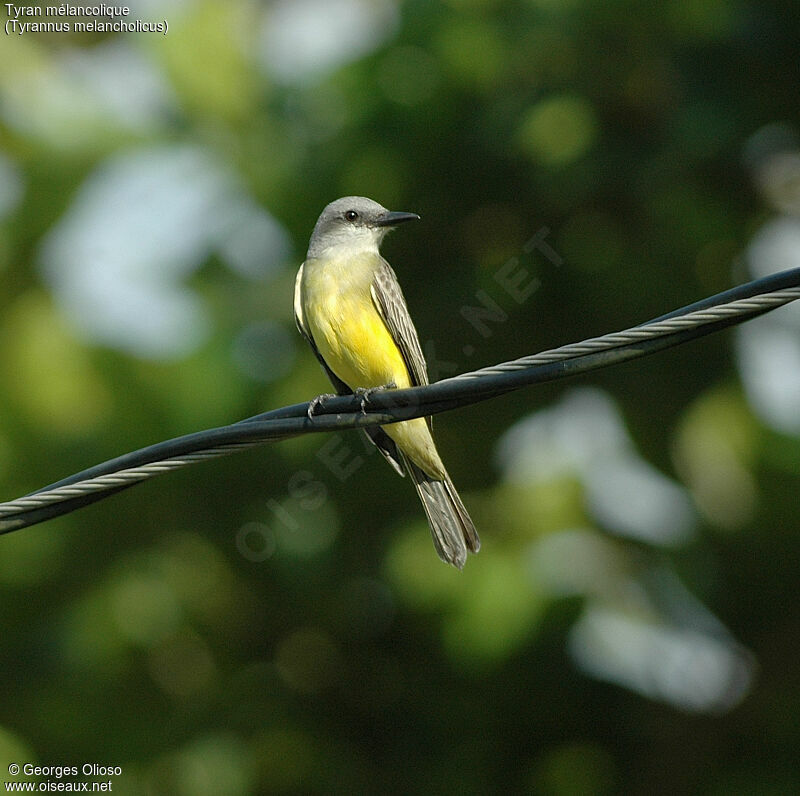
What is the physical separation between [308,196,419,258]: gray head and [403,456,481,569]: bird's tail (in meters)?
1.54

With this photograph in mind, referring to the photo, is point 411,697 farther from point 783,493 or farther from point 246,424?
point 246,424

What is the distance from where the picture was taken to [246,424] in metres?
3.68

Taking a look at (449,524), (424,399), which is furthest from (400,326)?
(424,399)

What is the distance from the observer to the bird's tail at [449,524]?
567cm

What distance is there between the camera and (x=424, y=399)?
3645 mm

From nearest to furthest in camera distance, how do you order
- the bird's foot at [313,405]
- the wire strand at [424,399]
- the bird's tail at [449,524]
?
the wire strand at [424,399] → the bird's foot at [313,405] → the bird's tail at [449,524]

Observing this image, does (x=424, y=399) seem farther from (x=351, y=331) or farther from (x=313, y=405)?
(x=351, y=331)

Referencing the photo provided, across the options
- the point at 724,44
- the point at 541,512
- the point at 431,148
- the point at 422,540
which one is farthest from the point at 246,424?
the point at 724,44

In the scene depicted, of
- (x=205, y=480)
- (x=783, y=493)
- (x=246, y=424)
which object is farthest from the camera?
(x=205, y=480)

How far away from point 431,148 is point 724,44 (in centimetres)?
235

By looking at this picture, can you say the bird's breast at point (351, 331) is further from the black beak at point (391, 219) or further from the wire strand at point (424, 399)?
the wire strand at point (424, 399)

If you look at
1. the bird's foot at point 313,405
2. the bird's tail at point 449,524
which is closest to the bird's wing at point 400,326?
the bird's tail at point 449,524

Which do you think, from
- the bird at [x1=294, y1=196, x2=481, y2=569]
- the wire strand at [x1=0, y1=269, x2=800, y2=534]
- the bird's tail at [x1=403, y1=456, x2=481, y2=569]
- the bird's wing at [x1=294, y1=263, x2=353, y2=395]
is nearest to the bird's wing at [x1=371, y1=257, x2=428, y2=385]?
the bird at [x1=294, y1=196, x2=481, y2=569]

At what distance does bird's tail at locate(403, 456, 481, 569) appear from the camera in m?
5.67
